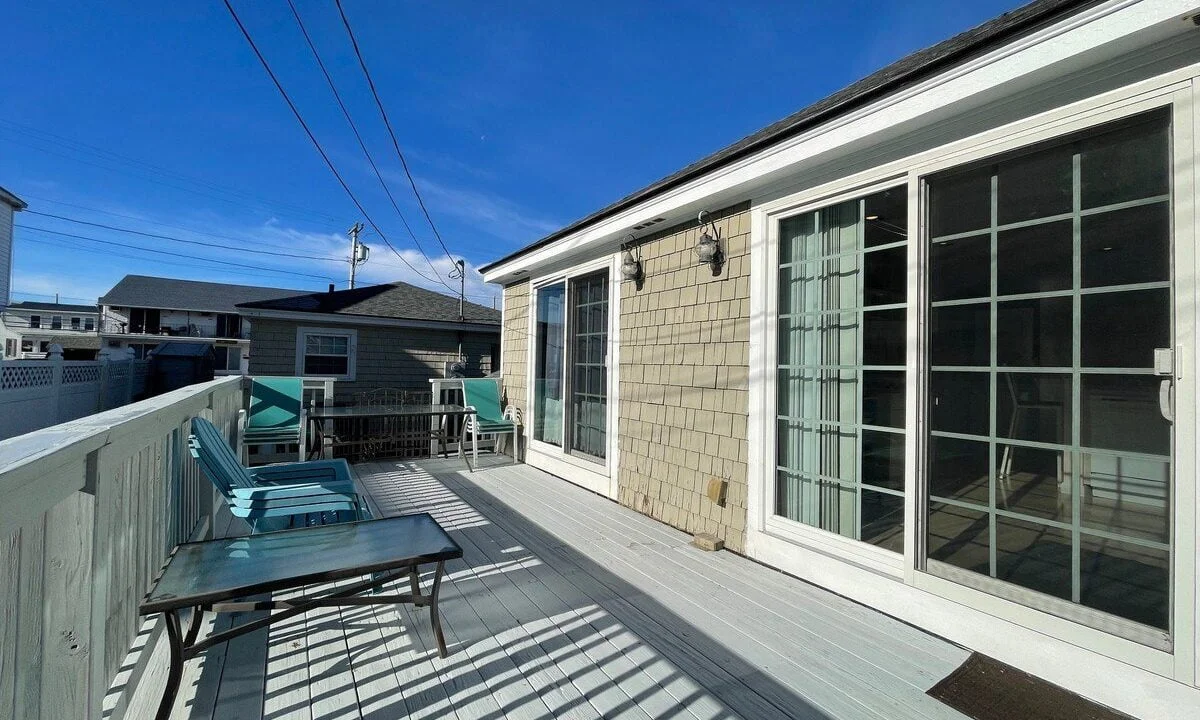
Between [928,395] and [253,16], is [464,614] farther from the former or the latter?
[253,16]

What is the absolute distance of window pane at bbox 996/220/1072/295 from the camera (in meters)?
2.06

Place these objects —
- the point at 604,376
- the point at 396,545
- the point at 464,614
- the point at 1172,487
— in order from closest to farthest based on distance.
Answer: the point at 1172,487, the point at 396,545, the point at 464,614, the point at 604,376

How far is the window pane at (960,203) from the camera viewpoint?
2.32m

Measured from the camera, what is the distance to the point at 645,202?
4066mm

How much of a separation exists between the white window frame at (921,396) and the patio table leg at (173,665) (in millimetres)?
2866

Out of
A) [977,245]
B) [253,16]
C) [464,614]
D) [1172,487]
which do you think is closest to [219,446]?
[464,614]

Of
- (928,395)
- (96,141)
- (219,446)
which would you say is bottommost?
(219,446)

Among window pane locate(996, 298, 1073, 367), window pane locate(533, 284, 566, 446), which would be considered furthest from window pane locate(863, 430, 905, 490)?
window pane locate(533, 284, 566, 446)

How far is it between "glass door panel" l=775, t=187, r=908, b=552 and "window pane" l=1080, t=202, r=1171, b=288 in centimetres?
69

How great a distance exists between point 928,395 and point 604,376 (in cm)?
301

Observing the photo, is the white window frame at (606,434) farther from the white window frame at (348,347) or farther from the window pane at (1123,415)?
the white window frame at (348,347)

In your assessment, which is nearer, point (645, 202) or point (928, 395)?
point (928, 395)

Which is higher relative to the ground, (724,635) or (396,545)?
(396,545)

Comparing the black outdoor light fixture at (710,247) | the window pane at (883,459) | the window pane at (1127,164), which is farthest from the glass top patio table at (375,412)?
the window pane at (1127,164)
